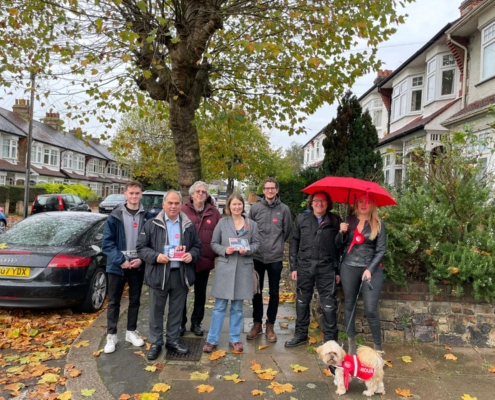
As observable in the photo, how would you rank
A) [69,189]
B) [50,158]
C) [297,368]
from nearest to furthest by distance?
[297,368] < [69,189] < [50,158]

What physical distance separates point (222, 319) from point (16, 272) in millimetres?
3058

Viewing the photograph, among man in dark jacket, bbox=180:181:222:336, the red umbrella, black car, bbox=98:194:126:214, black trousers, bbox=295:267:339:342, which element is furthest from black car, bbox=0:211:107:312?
black car, bbox=98:194:126:214

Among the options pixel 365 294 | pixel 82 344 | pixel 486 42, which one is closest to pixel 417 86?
pixel 486 42

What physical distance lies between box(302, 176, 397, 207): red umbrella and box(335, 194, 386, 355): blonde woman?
0.42 feet

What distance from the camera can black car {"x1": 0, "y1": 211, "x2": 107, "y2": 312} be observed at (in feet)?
18.0

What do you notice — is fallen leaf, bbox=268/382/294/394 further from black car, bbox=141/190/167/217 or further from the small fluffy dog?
black car, bbox=141/190/167/217

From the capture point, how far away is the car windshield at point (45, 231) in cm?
608

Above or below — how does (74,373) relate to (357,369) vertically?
below

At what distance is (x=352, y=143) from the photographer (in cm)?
999

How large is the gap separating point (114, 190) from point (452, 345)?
6501cm

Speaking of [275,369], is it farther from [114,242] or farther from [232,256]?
[114,242]

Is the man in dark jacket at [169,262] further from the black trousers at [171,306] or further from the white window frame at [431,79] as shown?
the white window frame at [431,79]

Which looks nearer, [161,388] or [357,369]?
[357,369]

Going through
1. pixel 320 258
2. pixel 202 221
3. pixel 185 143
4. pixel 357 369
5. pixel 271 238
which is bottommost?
pixel 357 369
